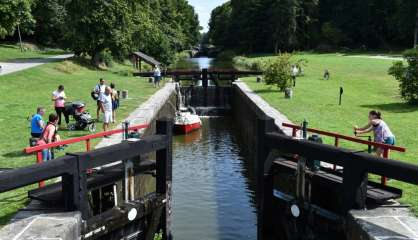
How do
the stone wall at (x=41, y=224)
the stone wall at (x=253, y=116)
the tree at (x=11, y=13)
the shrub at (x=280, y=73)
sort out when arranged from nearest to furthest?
1. the stone wall at (x=41, y=224)
2. the stone wall at (x=253, y=116)
3. the shrub at (x=280, y=73)
4. the tree at (x=11, y=13)

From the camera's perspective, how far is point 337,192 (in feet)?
34.0

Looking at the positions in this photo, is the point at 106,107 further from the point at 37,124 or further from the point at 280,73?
the point at 280,73

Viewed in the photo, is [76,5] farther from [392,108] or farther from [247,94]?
[392,108]

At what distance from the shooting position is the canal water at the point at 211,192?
13219 millimetres

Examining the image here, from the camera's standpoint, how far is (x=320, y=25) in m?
102

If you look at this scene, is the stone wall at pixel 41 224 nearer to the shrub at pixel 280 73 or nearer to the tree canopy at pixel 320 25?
the shrub at pixel 280 73

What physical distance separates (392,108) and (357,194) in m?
16.3

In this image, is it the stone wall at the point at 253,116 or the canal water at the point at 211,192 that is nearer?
the canal water at the point at 211,192

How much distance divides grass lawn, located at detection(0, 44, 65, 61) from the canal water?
34.3 meters

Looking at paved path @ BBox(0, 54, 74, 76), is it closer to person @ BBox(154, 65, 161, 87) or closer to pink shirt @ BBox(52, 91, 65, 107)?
person @ BBox(154, 65, 161, 87)

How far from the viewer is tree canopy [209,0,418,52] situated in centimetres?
9200

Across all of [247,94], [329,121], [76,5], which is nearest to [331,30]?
[76,5]

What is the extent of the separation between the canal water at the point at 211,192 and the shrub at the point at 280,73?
294 inches

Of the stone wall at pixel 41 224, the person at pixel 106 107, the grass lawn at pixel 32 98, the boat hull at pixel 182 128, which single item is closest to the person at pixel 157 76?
the grass lawn at pixel 32 98
